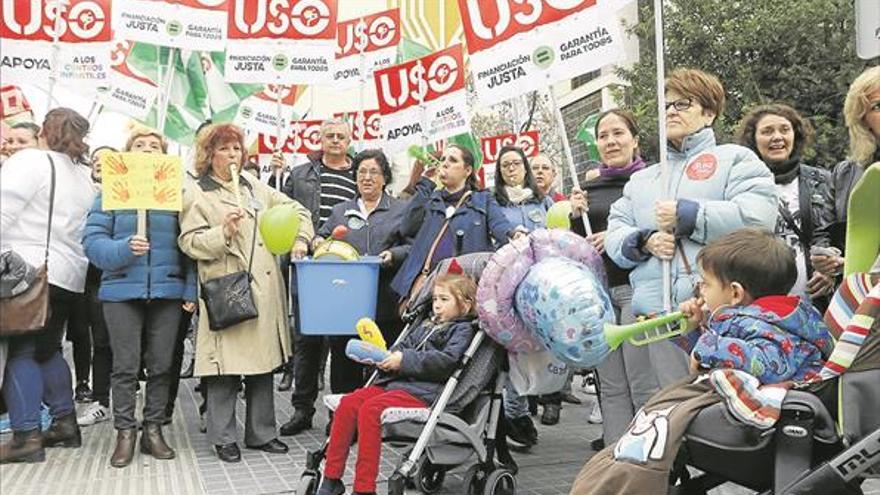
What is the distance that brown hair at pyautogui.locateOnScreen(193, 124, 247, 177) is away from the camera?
5000mm

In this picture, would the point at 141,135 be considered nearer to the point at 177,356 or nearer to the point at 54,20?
the point at 54,20

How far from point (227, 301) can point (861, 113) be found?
3.33 m

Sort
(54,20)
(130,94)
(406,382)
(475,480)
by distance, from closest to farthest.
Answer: (475,480), (406,382), (54,20), (130,94)

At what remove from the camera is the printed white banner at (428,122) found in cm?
723

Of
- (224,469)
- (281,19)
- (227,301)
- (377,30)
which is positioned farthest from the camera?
(377,30)

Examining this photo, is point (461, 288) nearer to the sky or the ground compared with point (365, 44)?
nearer to the ground

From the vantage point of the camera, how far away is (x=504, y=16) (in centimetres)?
495

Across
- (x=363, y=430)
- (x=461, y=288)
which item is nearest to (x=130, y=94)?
(x=461, y=288)

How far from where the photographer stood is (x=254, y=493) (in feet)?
13.9

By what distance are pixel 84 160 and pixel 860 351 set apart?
3.15 meters

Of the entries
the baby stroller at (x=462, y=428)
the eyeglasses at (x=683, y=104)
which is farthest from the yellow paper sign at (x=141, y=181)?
the eyeglasses at (x=683, y=104)

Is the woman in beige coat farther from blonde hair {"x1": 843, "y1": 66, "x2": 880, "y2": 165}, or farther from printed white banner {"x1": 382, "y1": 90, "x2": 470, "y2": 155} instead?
blonde hair {"x1": 843, "y1": 66, "x2": 880, "y2": 165}

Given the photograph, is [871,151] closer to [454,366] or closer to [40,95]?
[454,366]

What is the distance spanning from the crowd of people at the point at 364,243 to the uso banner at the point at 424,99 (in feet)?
3.00
